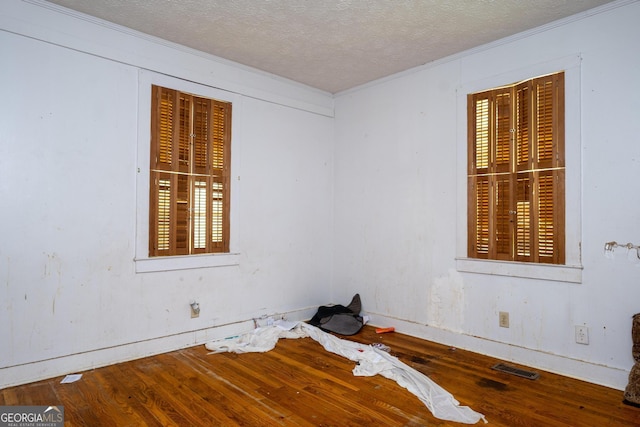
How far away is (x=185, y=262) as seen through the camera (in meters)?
3.76

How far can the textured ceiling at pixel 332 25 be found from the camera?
3.01 m

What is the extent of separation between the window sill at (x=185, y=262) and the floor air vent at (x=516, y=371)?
2638 millimetres

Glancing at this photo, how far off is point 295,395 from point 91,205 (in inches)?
88.3

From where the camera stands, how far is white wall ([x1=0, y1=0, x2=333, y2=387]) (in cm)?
293

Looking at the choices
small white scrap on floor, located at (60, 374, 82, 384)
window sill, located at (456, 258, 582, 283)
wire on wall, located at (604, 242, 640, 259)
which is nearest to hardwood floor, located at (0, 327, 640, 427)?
small white scrap on floor, located at (60, 374, 82, 384)

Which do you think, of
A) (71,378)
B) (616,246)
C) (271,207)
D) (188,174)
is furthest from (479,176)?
(71,378)

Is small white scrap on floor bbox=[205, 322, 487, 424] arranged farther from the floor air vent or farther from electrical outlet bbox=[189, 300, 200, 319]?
the floor air vent

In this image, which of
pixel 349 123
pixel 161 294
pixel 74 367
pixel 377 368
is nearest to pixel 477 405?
pixel 377 368

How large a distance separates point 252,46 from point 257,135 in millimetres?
958

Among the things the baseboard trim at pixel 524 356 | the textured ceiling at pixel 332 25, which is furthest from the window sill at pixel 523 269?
the textured ceiling at pixel 332 25

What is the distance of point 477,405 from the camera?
8.60 feet

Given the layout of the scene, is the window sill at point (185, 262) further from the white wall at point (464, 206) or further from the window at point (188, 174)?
the white wall at point (464, 206)

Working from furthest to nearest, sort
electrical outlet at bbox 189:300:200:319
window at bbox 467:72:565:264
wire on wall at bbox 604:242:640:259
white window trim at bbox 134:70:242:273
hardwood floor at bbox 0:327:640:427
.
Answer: electrical outlet at bbox 189:300:200:319 < white window trim at bbox 134:70:242:273 < window at bbox 467:72:565:264 < wire on wall at bbox 604:242:640:259 < hardwood floor at bbox 0:327:640:427

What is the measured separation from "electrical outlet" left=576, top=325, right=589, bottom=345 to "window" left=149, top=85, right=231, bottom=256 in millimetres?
3223
